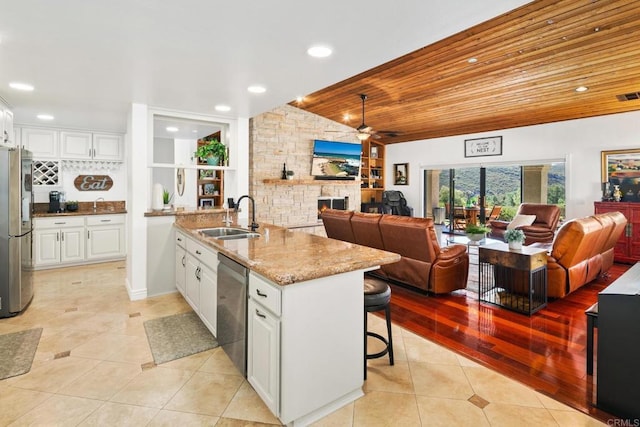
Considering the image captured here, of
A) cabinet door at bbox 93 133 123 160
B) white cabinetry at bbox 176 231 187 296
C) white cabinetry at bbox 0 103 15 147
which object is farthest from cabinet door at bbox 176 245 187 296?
cabinet door at bbox 93 133 123 160

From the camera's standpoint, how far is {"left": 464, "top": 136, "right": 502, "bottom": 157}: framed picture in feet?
25.0

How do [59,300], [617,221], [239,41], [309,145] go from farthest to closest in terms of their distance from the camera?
[309,145] → [617,221] → [59,300] → [239,41]

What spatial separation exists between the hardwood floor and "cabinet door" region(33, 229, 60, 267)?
5222 millimetres

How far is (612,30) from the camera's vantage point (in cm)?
347

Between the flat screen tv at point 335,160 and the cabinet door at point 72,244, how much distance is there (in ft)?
14.2

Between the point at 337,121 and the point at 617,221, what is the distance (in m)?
5.28

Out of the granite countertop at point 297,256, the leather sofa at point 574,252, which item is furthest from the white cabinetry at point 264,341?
the leather sofa at point 574,252

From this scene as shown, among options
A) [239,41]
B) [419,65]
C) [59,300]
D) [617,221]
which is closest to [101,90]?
[239,41]

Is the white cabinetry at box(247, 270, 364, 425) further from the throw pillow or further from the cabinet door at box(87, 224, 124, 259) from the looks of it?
the throw pillow

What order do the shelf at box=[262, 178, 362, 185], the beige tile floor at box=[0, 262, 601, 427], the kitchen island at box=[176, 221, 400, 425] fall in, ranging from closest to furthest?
the kitchen island at box=[176, 221, 400, 425] < the beige tile floor at box=[0, 262, 601, 427] < the shelf at box=[262, 178, 362, 185]

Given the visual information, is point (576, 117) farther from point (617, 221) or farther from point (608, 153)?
point (617, 221)

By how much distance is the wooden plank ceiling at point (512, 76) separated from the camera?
3.42m

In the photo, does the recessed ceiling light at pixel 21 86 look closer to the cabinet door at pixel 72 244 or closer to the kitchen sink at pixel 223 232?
the kitchen sink at pixel 223 232

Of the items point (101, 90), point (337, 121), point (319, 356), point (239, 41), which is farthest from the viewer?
point (337, 121)
